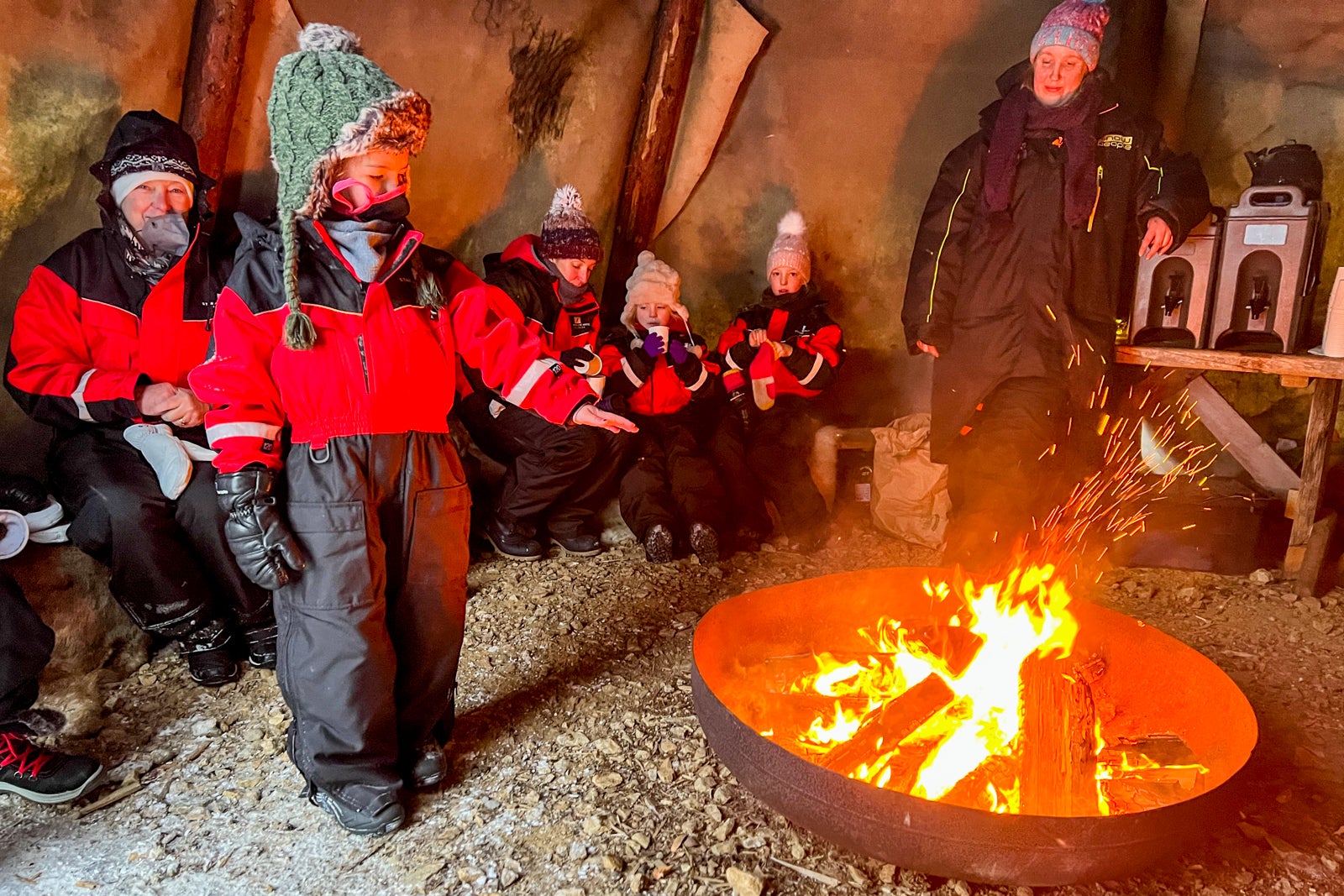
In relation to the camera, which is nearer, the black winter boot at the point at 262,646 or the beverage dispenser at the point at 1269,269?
the black winter boot at the point at 262,646

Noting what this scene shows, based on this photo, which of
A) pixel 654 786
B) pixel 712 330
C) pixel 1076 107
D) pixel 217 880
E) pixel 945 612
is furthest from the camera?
pixel 712 330

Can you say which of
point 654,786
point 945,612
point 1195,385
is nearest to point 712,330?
point 1195,385

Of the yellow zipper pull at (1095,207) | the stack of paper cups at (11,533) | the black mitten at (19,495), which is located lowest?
the stack of paper cups at (11,533)

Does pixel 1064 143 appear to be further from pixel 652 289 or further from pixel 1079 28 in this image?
pixel 652 289

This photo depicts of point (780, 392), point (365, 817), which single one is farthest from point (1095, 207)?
point (365, 817)

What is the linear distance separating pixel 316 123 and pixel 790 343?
10.2ft

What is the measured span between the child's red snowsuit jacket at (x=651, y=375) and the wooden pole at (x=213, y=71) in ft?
6.27

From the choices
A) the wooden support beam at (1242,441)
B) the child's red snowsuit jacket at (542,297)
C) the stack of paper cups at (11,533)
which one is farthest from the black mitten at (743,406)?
the stack of paper cups at (11,533)

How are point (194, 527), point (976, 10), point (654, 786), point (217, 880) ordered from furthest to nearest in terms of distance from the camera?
point (976, 10) → point (194, 527) → point (654, 786) → point (217, 880)

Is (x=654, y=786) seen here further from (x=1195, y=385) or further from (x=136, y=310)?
(x=1195, y=385)

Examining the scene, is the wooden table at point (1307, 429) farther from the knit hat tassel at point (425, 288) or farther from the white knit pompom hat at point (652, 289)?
the knit hat tassel at point (425, 288)

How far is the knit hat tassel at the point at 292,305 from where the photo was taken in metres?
2.16

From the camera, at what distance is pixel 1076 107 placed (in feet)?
12.1

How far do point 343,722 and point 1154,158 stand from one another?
143 inches
